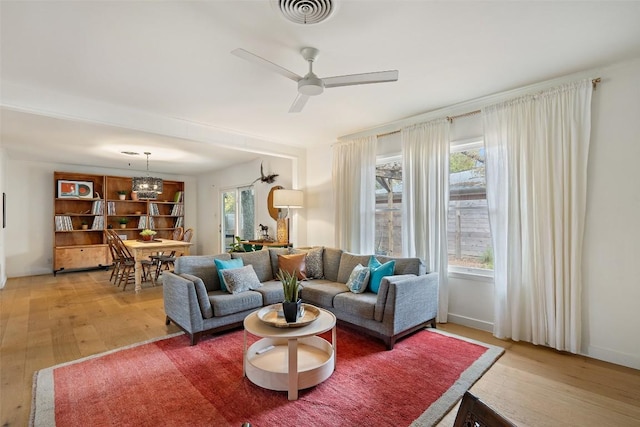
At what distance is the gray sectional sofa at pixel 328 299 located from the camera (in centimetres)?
294

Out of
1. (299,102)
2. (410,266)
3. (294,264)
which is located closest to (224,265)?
(294,264)

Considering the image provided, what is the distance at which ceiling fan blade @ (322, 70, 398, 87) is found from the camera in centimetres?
221

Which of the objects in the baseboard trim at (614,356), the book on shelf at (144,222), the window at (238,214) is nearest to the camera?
the baseboard trim at (614,356)

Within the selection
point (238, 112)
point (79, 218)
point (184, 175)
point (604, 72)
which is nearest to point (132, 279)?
Result: point (79, 218)

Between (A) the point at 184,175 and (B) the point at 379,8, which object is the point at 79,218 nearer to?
(A) the point at 184,175

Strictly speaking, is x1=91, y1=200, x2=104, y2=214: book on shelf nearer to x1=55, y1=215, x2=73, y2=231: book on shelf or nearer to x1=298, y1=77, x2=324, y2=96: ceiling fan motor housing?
x1=55, y1=215, x2=73, y2=231: book on shelf

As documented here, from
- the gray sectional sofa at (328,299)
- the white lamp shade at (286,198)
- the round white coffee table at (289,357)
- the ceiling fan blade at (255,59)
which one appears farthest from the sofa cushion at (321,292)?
the ceiling fan blade at (255,59)

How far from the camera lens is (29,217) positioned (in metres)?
6.60

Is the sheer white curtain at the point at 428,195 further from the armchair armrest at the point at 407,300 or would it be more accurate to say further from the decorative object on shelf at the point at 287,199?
the decorative object on shelf at the point at 287,199

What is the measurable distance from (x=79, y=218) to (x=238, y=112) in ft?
19.6

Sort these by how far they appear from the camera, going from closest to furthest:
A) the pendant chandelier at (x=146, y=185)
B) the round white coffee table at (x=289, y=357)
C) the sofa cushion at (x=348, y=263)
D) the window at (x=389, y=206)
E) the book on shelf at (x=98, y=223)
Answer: the round white coffee table at (x=289, y=357), the sofa cushion at (x=348, y=263), the window at (x=389, y=206), the pendant chandelier at (x=146, y=185), the book on shelf at (x=98, y=223)

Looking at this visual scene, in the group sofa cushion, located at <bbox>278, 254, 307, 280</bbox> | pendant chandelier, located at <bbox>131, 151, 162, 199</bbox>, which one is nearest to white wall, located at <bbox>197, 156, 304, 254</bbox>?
sofa cushion, located at <bbox>278, 254, 307, 280</bbox>

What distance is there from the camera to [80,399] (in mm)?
2125

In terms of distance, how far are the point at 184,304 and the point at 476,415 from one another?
2874mm
